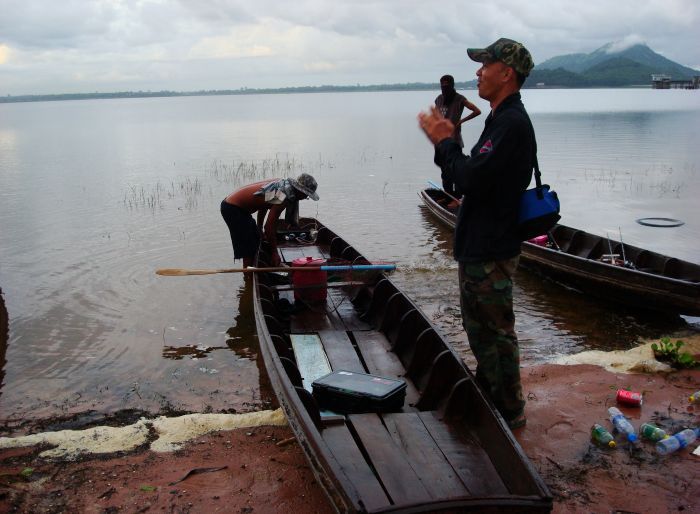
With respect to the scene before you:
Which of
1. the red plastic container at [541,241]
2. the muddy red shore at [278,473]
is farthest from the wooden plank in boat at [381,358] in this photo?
the red plastic container at [541,241]

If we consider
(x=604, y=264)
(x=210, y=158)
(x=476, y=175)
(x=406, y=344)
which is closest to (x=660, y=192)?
(x=604, y=264)

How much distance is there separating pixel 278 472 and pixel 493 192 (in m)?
2.55

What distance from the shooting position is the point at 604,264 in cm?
798

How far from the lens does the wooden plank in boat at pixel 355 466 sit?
135 inches

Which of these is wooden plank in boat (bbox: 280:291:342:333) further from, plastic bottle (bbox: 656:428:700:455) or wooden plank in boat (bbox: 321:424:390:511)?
plastic bottle (bbox: 656:428:700:455)

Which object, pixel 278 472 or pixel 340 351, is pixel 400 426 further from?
pixel 340 351

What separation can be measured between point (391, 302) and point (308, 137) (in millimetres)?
36031

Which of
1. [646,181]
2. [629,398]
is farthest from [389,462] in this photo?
[646,181]

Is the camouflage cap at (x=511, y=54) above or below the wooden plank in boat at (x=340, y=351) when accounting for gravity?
above

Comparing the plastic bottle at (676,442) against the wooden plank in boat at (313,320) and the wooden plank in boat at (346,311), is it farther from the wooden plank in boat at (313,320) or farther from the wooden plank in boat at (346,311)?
the wooden plank in boat at (313,320)

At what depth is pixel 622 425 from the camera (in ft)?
15.3

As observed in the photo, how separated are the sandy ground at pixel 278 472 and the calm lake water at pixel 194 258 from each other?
1240mm

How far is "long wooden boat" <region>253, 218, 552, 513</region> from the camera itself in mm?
3297

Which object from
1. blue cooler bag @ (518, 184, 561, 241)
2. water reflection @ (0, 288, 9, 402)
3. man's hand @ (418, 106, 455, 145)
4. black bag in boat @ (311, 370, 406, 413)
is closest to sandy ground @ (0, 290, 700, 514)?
black bag in boat @ (311, 370, 406, 413)
